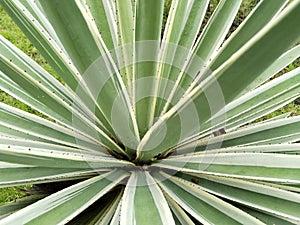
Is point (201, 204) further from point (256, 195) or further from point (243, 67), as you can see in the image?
point (243, 67)

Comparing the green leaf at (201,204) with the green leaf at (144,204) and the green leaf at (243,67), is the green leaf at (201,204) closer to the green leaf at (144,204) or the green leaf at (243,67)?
the green leaf at (144,204)

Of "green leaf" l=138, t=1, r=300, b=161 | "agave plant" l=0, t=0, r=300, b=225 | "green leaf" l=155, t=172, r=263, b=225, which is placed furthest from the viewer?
"green leaf" l=155, t=172, r=263, b=225

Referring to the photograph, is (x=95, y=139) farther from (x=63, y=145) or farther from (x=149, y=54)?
(x=149, y=54)

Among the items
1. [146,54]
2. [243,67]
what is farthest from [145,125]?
[243,67]

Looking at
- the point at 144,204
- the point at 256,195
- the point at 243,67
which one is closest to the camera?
the point at 243,67

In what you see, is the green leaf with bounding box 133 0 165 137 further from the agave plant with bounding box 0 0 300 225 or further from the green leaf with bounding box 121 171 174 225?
the green leaf with bounding box 121 171 174 225

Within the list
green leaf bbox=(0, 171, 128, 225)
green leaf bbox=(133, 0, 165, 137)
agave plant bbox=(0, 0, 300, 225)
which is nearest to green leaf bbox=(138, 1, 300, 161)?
agave plant bbox=(0, 0, 300, 225)

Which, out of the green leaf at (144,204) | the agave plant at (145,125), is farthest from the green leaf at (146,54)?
the green leaf at (144,204)

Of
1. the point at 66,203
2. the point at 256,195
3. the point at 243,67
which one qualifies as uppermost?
the point at 243,67
